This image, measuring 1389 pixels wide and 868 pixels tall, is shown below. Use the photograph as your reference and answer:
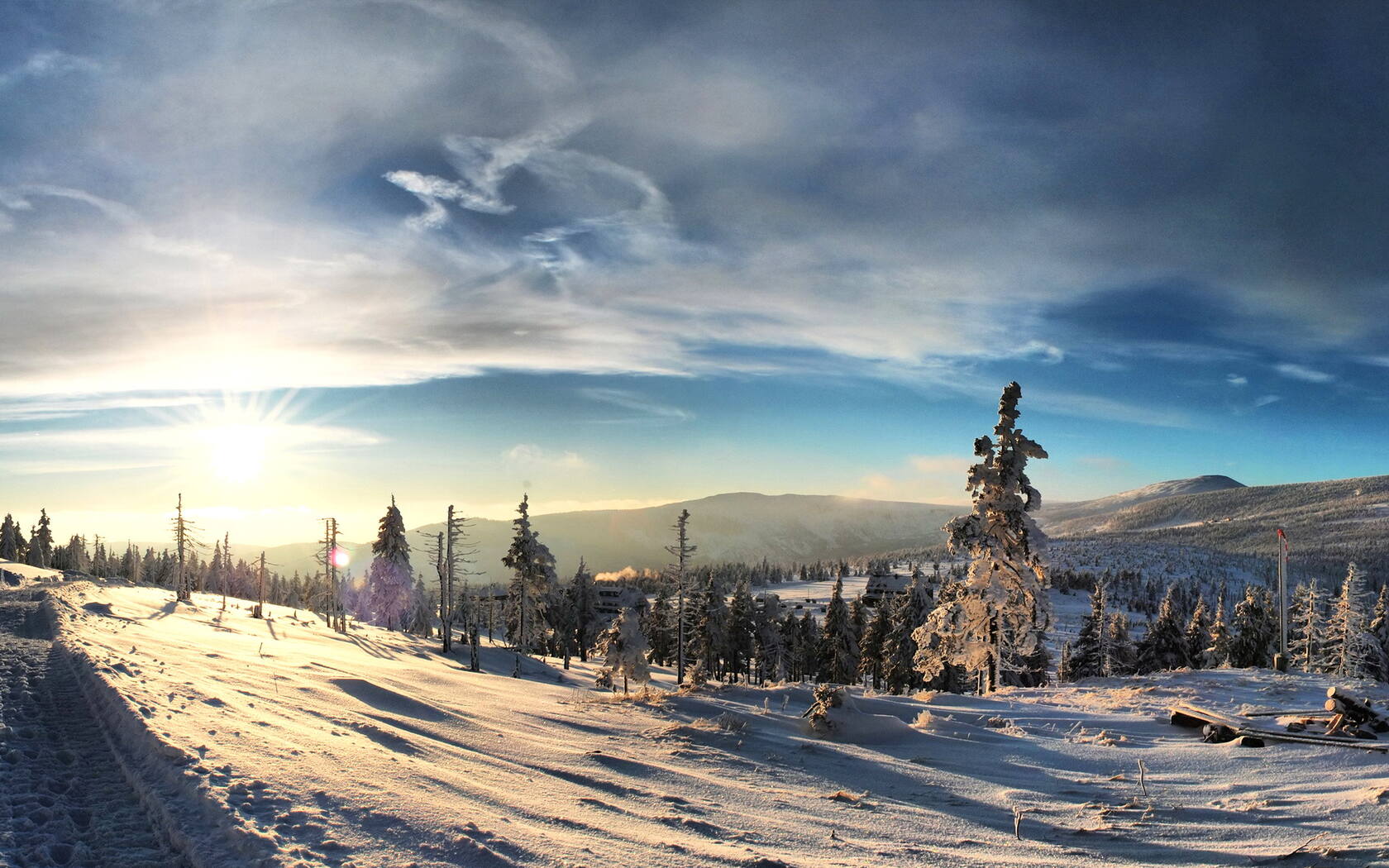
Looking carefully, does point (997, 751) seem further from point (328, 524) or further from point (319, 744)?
point (328, 524)

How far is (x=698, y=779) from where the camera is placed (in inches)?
393

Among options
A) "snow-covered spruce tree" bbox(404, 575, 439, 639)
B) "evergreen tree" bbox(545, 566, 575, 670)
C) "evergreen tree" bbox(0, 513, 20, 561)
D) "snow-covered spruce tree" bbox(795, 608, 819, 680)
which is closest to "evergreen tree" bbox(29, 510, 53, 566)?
"evergreen tree" bbox(0, 513, 20, 561)

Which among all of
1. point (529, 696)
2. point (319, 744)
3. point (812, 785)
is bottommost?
→ point (529, 696)

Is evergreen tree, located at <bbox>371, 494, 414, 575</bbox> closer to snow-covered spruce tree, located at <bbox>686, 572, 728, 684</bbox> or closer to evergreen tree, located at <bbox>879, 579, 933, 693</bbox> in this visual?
snow-covered spruce tree, located at <bbox>686, 572, 728, 684</bbox>

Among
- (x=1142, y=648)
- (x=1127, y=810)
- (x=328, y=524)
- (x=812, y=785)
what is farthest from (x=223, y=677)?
(x=1142, y=648)

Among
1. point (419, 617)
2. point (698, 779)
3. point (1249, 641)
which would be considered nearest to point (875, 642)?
point (1249, 641)

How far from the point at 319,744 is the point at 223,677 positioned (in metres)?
7.89

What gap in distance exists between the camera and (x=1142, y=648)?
5881 centimetres

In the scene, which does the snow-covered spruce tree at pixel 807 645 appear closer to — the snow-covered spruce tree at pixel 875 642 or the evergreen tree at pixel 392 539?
the snow-covered spruce tree at pixel 875 642

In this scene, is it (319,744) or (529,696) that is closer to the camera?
(319,744)

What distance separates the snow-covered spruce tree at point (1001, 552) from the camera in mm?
28328

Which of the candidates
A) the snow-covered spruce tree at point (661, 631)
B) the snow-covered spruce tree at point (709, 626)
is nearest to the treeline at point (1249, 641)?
the snow-covered spruce tree at point (709, 626)

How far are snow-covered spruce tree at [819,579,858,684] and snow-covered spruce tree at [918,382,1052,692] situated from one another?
32362 mm

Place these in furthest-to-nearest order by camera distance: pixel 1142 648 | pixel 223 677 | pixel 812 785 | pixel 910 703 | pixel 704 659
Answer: pixel 704 659 → pixel 1142 648 → pixel 910 703 → pixel 223 677 → pixel 812 785
